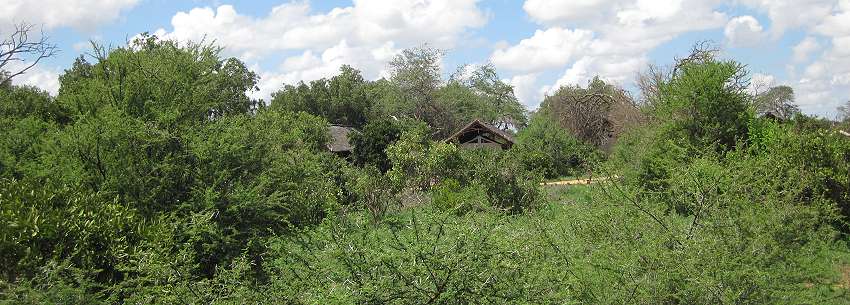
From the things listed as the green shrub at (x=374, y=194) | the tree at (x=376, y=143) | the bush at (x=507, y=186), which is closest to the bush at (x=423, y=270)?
the green shrub at (x=374, y=194)

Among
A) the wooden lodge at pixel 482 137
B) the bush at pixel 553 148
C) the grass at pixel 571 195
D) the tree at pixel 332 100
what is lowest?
the grass at pixel 571 195

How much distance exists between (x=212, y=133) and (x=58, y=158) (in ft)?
7.76

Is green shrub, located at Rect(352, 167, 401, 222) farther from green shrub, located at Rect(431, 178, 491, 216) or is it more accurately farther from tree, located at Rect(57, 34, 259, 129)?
tree, located at Rect(57, 34, 259, 129)

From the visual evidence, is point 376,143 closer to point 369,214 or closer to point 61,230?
point 369,214

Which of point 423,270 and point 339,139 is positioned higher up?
point 339,139

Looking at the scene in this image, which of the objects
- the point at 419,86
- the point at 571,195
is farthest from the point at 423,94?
the point at 571,195

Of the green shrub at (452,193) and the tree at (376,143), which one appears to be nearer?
the green shrub at (452,193)

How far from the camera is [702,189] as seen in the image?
863cm

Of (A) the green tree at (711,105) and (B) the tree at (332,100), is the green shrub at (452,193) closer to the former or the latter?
(A) the green tree at (711,105)

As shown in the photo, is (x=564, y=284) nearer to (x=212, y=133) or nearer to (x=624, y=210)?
(x=624, y=210)

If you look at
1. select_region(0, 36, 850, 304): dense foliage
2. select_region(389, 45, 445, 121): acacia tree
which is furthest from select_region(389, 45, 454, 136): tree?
select_region(0, 36, 850, 304): dense foliage

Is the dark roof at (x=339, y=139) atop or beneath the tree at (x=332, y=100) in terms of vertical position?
beneath

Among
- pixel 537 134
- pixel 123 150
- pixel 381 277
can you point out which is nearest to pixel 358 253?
pixel 381 277

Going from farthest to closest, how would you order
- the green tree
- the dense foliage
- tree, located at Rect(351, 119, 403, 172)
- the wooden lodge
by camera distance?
the wooden lodge, tree, located at Rect(351, 119, 403, 172), the green tree, the dense foliage
